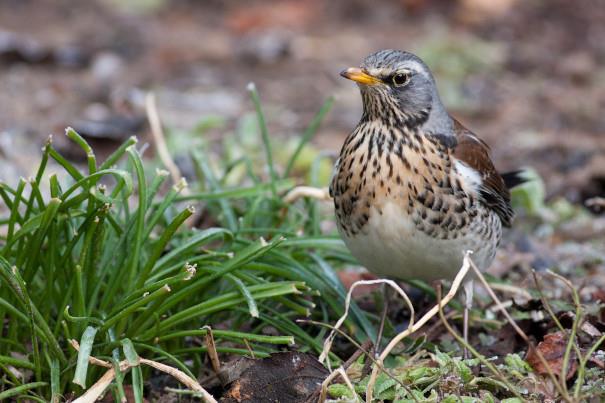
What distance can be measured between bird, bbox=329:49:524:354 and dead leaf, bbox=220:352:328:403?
27.6 inches

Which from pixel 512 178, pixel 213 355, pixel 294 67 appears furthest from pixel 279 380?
pixel 294 67

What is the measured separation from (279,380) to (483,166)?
1.50 metres

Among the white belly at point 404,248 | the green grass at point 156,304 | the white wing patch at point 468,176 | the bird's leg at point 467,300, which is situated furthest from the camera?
the bird's leg at point 467,300

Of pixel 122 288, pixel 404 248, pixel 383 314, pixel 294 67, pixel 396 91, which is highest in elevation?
pixel 396 91

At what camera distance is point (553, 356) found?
3.90 meters

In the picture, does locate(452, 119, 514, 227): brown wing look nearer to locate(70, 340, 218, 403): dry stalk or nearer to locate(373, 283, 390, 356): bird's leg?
locate(373, 283, 390, 356): bird's leg

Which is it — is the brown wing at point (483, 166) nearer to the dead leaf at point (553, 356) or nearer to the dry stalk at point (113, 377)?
the dead leaf at point (553, 356)

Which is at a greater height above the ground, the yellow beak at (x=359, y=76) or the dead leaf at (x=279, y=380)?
the yellow beak at (x=359, y=76)

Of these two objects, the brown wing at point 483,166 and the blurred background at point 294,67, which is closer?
the brown wing at point 483,166

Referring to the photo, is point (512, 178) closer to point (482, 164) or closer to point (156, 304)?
point (482, 164)

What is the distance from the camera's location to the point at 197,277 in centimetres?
408

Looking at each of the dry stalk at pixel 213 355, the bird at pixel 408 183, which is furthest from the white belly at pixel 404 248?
the dry stalk at pixel 213 355

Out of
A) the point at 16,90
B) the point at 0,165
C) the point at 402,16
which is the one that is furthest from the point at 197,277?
the point at 402,16

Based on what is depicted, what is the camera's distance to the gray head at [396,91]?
14.6 feet
